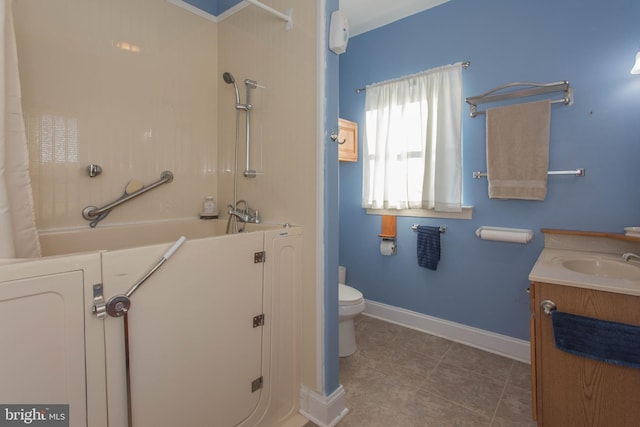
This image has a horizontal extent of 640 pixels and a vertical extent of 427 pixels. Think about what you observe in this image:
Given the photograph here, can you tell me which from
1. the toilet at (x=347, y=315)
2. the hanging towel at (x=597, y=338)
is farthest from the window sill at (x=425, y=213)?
the hanging towel at (x=597, y=338)

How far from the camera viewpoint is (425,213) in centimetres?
249

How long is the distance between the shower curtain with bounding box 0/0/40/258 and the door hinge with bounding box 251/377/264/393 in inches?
40.1

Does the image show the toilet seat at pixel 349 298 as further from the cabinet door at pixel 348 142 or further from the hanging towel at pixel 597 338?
the cabinet door at pixel 348 142

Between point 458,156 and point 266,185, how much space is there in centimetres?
146

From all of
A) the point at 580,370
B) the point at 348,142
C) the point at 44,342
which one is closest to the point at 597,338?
the point at 580,370

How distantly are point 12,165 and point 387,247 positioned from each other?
92.4 inches

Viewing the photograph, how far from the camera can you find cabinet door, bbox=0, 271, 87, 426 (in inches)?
31.1

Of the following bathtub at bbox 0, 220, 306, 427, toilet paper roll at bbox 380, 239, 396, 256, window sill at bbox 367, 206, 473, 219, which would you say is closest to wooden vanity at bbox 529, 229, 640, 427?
window sill at bbox 367, 206, 473, 219

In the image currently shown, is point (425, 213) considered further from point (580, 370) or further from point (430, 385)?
point (580, 370)

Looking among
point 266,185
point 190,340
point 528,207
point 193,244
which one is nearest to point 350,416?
point 190,340

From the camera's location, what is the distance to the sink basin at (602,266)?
1462 mm

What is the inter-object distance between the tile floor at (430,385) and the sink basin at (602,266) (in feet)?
2.56

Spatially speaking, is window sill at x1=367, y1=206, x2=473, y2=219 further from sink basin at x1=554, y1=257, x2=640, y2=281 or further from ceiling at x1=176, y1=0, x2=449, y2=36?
ceiling at x1=176, y1=0, x2=449, y2=36

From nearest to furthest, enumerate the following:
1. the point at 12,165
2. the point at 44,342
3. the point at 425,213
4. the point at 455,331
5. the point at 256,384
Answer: the point at 44,342
the point at 12,165
the point at 256,384
the point at 455,331
the point at 425,213
